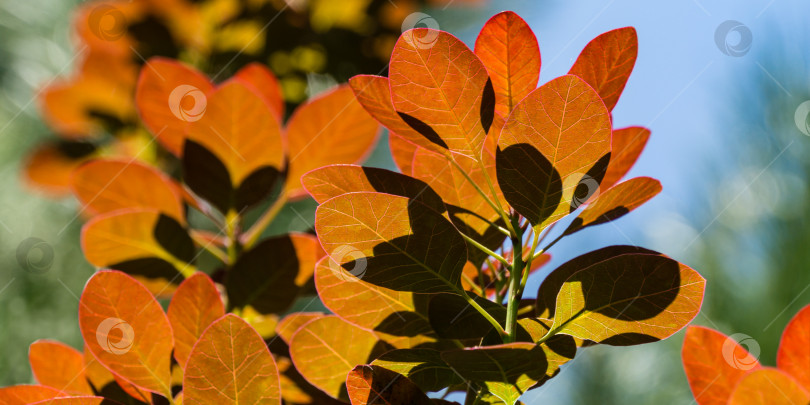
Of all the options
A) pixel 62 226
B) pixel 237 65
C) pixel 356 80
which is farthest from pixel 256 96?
pixel 62 226

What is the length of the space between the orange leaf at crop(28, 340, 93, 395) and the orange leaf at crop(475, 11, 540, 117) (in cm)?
39

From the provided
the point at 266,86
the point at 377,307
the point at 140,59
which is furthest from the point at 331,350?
the point at 140,59

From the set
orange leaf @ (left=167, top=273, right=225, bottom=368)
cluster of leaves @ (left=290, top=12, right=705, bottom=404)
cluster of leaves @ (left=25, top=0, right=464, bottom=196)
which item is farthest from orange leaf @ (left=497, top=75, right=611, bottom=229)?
cluster of leaves @ (left=25, top=0, right=464, bottom=196)

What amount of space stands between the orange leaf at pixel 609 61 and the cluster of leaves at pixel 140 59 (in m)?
0.79

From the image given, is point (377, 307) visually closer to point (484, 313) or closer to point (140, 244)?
point (484, 313)

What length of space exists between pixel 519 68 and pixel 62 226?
1173 millimetres

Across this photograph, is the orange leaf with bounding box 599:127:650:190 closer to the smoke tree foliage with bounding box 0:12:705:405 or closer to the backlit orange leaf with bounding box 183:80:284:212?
the smoke tree foliage with bounding box 0:12:705:405

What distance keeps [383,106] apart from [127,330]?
0.24 m

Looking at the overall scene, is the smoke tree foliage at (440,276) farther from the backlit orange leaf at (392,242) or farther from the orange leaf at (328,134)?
the orange leaf at (328,134)

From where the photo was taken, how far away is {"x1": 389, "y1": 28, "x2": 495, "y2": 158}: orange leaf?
360 mm

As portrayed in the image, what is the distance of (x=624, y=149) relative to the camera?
469mm

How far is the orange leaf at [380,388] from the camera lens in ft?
1.12

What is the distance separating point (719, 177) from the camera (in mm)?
1291

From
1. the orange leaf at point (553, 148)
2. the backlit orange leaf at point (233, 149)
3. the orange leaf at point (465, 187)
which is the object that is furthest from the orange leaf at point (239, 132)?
the orange leaf at point (553, 148)
